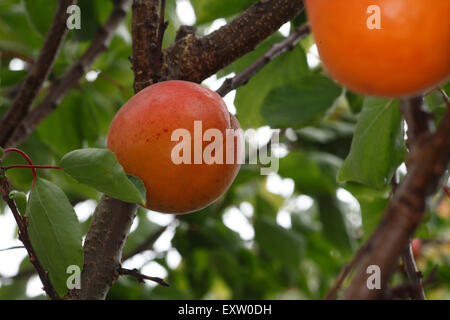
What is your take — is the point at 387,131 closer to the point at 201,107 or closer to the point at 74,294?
the point at 201,107

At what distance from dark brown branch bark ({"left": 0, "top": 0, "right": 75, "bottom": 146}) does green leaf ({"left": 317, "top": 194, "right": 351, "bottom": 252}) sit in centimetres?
105

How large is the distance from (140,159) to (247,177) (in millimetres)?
1037

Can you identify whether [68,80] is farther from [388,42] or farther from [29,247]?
[388,42]

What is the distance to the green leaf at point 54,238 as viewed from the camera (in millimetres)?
813

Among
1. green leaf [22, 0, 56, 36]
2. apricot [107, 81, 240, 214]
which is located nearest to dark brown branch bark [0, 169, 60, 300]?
apricot [107, 81, 240, 214]

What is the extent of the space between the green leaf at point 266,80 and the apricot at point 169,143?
1.68ft

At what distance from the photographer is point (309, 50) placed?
1794mm

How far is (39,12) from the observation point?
→ 1.50 m

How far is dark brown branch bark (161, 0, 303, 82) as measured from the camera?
3.19 feet

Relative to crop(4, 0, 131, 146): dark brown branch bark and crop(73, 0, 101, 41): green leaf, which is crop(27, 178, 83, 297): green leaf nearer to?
crop(4, 0, 131, 146): dark brown branch bark
